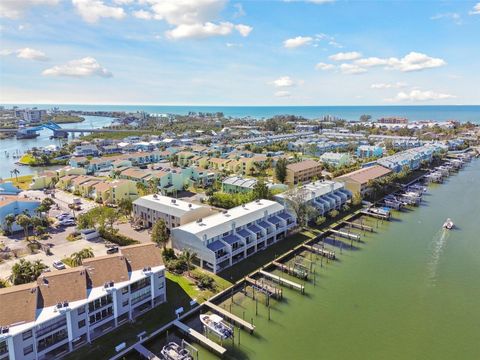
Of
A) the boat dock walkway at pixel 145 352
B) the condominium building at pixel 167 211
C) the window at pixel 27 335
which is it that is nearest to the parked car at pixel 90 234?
the condominium building at pixel 167 211

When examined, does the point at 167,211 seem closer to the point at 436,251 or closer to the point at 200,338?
the point at 200,338

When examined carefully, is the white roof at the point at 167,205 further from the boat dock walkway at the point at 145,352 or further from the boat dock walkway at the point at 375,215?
the boat dock walkway at the point at 375,215

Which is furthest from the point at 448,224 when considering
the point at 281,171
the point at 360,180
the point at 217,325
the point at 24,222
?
the point at 24,222

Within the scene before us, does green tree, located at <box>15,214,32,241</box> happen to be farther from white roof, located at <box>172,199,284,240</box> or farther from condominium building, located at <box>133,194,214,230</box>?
white roof, located at <box>172,199,284,240</box>

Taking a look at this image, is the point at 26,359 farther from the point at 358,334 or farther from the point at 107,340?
the point at 358,334

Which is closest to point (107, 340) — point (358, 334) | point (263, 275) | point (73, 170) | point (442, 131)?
point (263, 275)

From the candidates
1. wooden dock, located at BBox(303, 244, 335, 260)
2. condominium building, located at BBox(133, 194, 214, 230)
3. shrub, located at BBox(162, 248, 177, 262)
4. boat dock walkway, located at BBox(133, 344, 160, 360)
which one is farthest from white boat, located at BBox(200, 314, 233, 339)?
wooden dock, located at BBox(303, 244, 335, 260)
